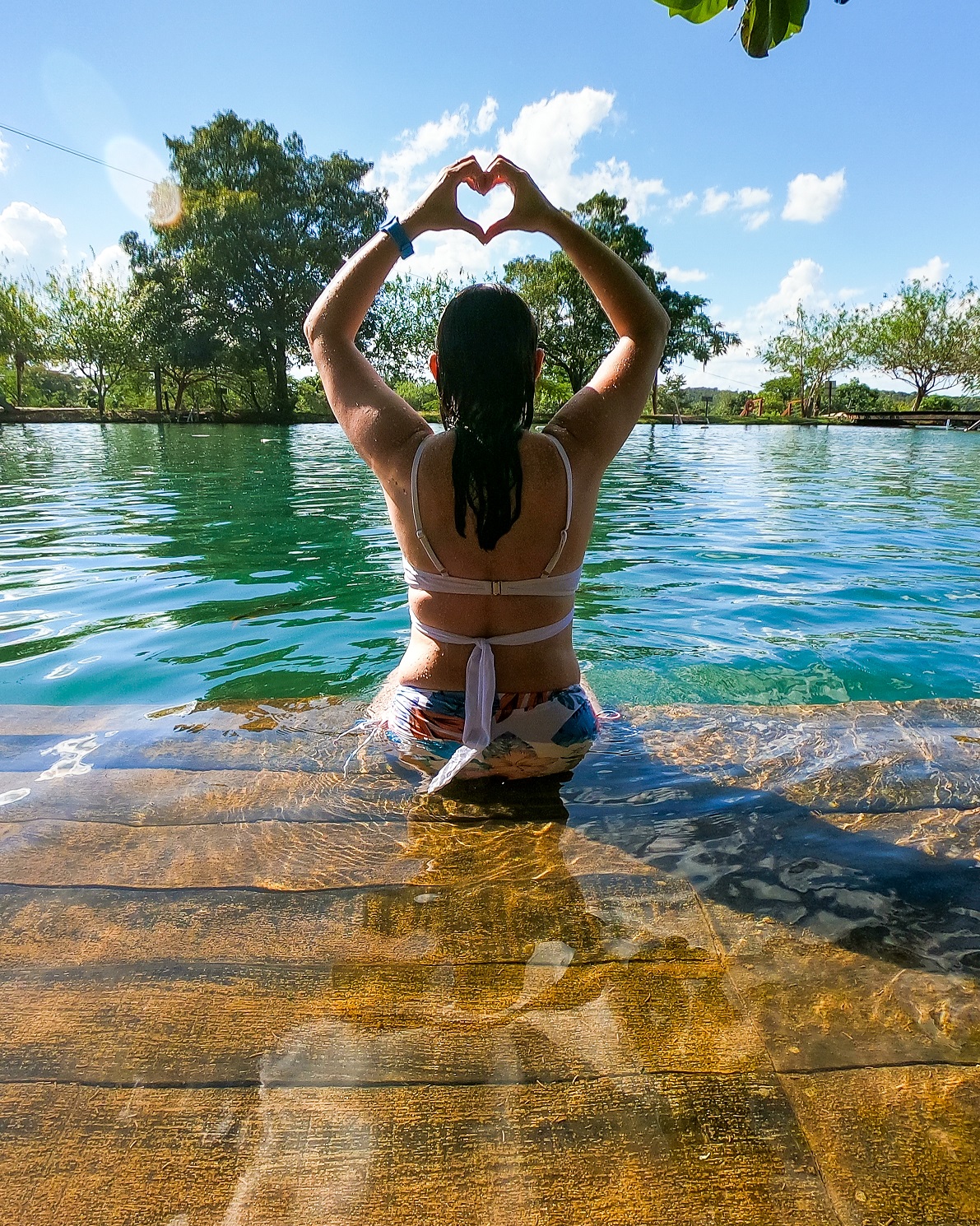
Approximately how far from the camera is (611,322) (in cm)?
228

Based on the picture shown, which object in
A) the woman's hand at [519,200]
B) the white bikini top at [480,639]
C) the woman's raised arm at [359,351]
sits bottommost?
the white bikini top at [480,639]

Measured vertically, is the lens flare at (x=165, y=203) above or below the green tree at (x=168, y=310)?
above

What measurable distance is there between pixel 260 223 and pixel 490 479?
43178mm

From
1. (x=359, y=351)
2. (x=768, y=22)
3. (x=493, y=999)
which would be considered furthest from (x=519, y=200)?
(x=493, y=999)

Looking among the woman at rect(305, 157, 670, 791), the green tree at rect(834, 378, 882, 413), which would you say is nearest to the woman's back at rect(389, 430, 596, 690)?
the woman at rect(305, 157, 670, 791)

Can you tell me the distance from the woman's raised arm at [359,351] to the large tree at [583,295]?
38684 mm

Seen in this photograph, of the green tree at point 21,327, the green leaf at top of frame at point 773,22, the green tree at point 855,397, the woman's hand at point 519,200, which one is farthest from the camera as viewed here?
the green tree at point 855,397

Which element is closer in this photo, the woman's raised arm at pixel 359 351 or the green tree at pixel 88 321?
the woman's raised arm at pixel 359 351

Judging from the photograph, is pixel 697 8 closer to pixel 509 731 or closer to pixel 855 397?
pixel 509 731

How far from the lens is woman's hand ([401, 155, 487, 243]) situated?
2.36 m

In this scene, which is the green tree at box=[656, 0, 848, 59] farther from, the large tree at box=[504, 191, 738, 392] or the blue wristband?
the large tree at box=[504, 191, 738, 392]

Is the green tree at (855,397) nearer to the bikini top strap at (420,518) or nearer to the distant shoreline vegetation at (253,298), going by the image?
the distant shoreline vegetation at (253,298)

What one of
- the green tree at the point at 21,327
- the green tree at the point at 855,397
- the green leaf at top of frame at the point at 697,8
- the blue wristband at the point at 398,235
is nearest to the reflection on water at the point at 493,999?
the blue wristband at the point at 398,235

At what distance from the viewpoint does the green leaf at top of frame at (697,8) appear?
1.59 meters
